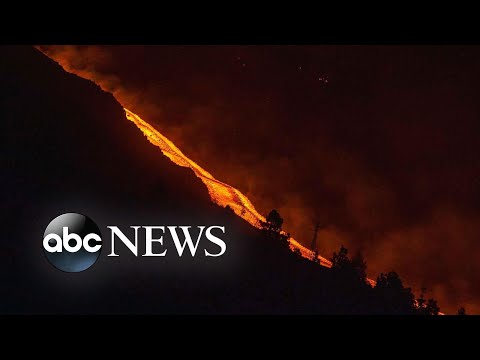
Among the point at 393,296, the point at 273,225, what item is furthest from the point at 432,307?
the point at 273,225

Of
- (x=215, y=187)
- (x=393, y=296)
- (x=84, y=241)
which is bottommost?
(x=84, y=241)

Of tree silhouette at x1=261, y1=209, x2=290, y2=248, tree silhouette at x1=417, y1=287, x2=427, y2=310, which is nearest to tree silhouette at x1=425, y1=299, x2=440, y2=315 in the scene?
tree silhouette at x1=417, y1=287, x2=427, y2=310

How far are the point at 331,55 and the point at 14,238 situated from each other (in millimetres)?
2630

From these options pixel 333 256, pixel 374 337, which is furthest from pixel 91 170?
pixel 374 337

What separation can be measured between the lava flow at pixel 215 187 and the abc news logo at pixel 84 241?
31 cm

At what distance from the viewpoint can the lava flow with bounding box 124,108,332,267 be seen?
7.24 m

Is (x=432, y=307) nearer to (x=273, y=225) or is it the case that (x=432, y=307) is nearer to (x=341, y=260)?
(x=341, y=260)

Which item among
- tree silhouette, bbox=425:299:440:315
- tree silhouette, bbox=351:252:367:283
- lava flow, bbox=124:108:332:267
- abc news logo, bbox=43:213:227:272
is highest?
lava flow, bbox=124:108:332:267

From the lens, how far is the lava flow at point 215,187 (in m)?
7.24

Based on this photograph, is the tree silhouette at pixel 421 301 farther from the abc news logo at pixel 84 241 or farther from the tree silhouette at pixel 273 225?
the abc news logo at pixel 84 241

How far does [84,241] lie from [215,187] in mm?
1015

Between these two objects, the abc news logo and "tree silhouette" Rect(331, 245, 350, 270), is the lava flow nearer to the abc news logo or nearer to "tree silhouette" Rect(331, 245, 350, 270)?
"tree silhouette" Rect(331, 245, 350, 270)

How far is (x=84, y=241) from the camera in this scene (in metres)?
7.06

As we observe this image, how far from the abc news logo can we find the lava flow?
1.03 ft
